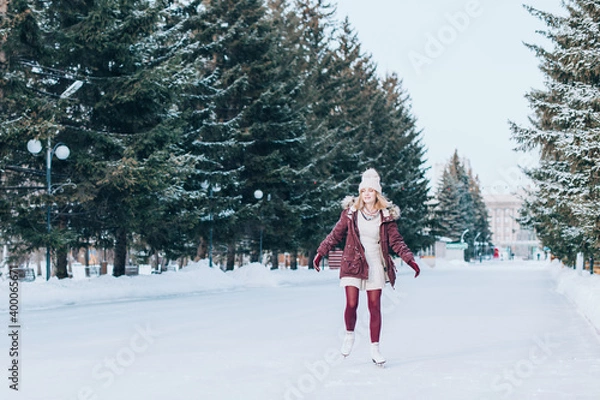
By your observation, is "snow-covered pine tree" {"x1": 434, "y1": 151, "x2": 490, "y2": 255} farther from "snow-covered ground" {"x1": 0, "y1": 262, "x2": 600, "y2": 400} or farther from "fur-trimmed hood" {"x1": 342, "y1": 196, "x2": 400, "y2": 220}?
"fur-trimmed hood" {"x1": 342, "y1": 196, "x2": 400, "y2": 220}

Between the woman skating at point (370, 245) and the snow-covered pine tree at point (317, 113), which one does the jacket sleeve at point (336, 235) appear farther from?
the snow-covered pine tree at point (317, 113)

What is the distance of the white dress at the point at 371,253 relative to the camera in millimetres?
7652

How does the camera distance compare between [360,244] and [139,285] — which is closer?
[360,244]

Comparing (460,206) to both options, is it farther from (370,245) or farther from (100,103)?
(370,245)

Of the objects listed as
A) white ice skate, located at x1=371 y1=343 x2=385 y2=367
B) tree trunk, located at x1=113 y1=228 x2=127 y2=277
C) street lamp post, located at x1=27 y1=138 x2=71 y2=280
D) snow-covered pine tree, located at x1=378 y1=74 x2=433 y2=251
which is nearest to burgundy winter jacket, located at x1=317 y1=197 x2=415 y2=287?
white ice skate, located at x1=371 y1=343 x2=385 y2=367

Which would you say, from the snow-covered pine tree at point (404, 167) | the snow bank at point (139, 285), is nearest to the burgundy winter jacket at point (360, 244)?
the snow bank at point (139, 285)

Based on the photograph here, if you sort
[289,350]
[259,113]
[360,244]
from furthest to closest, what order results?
[259,113] < [289,350] < [360,244]

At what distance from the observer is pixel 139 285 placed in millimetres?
20188

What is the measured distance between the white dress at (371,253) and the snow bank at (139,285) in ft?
30.8

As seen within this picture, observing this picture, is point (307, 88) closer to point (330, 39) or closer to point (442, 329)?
point (330, 39)

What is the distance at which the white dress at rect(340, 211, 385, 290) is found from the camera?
7652mm

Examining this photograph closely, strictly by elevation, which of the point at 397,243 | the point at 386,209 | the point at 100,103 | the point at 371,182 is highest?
the point at 100,103

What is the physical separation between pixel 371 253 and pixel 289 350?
182 cm

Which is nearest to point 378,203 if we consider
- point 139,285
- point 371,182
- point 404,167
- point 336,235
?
point 371,182
